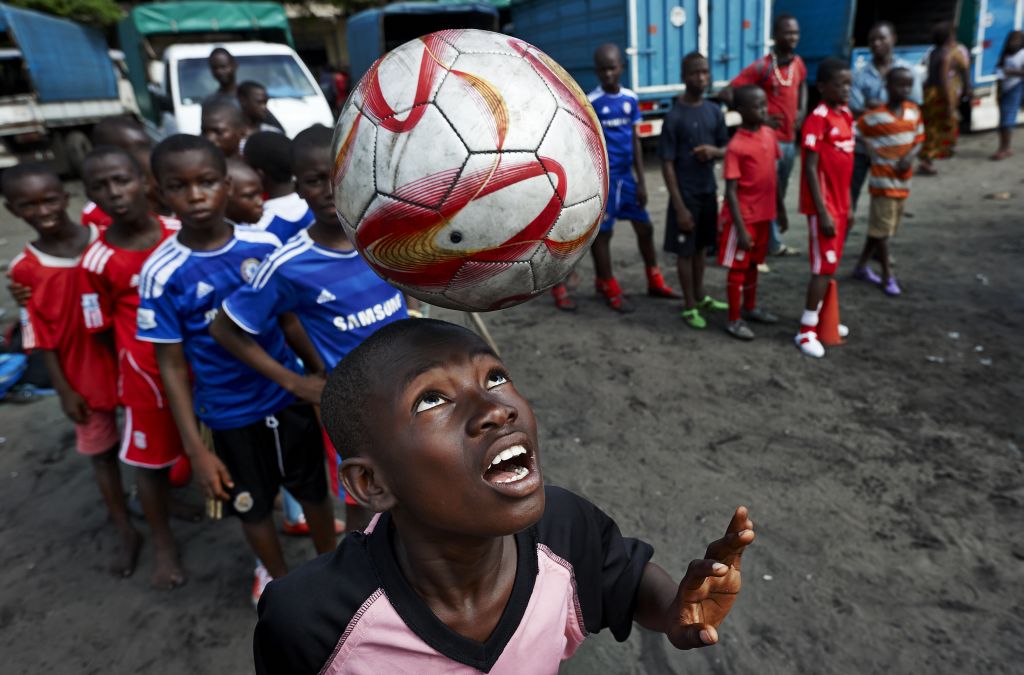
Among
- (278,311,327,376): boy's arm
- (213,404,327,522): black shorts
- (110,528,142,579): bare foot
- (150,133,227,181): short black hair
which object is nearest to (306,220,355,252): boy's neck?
(278,311,327,376): boy's arm

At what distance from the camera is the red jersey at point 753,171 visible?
462cm

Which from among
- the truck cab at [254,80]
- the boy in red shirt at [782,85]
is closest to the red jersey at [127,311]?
the boy in red shirt at [782,85]

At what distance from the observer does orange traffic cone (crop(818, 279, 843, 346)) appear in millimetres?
4641

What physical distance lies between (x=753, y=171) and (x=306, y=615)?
14.0ft

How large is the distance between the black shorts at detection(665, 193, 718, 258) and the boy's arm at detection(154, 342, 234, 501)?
3672 millimetres

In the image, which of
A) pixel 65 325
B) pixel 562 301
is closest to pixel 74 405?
pixel 65 325

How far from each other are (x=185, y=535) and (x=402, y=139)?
2865 mm

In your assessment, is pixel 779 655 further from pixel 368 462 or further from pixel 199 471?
pixel 199 471

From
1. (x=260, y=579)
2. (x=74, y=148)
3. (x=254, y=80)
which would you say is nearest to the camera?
(x=260, y=579)

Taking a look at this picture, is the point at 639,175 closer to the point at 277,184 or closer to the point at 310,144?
the point at 277,184

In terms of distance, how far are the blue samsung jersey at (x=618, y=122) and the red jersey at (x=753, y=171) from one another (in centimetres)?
96

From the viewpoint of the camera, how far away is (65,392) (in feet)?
9.73

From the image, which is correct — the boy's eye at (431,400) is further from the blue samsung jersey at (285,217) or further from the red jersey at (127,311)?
the blue samsung jersey at (285,217)

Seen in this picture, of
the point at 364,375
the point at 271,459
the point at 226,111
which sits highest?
the point at 226,111
